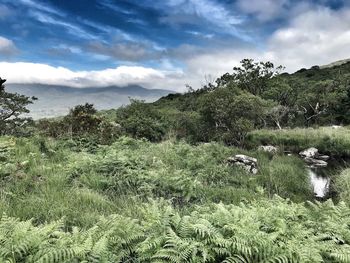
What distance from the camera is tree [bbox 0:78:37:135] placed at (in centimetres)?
2464

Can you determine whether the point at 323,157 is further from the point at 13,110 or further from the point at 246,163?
the point at 13,110

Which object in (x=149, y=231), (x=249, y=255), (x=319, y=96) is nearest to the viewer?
(x=249, y=255)

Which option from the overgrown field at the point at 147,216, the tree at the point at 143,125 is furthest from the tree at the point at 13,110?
the overgrown field at the point at 147,216

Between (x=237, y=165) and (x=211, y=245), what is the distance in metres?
10.0

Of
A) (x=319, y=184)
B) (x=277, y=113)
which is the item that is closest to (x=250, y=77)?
(x=277, y=113)

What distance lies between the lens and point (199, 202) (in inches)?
312

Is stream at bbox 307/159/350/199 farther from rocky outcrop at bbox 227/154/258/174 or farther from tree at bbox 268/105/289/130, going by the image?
tree at bbox 268/105/289/130

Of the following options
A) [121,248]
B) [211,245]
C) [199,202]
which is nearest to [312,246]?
[211,245]

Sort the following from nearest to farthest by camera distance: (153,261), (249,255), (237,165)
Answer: (153,261), (249,255), (237,165)

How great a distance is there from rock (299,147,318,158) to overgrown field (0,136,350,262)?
369 inches

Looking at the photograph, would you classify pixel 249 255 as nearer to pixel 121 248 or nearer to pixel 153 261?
pixel 153 261

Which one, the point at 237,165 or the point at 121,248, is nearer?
the point at 121,248

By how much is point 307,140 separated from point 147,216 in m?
21.4

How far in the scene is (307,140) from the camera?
24031mm
